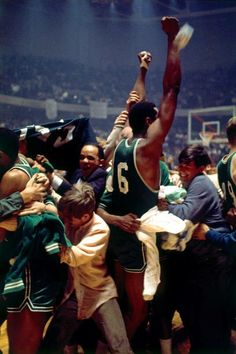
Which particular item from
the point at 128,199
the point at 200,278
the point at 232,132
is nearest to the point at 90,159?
the point at 128,199

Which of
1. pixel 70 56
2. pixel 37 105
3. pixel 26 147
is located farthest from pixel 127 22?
pixel 26 147

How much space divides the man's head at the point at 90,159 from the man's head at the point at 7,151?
113cm

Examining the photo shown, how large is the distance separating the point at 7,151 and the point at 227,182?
1505 mm

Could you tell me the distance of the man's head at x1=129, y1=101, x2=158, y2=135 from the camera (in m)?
2.84

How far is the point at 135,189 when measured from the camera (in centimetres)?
277

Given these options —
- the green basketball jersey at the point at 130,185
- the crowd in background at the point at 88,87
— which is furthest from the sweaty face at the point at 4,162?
the crowd in background at the point at 88,87

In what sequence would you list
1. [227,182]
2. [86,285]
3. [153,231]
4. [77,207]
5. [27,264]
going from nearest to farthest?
[27,264] → [77,207] → [86,285] → [153,231] → [227,182]

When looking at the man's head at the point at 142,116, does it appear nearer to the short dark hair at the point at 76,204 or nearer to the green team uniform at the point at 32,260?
the short dark hair at the point at 76,204

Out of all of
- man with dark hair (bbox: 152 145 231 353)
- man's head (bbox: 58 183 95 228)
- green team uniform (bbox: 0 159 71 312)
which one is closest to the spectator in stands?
man's head (bbox: 58 183 95 228)

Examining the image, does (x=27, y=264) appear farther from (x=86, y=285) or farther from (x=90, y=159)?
(x=90, y=159)

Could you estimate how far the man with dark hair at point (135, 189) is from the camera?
2.61 metres

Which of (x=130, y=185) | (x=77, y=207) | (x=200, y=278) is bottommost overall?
(x=200, y=278)

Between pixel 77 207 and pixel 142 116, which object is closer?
pixel 77 207

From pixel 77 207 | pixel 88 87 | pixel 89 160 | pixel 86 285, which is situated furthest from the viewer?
pixel 88 87
